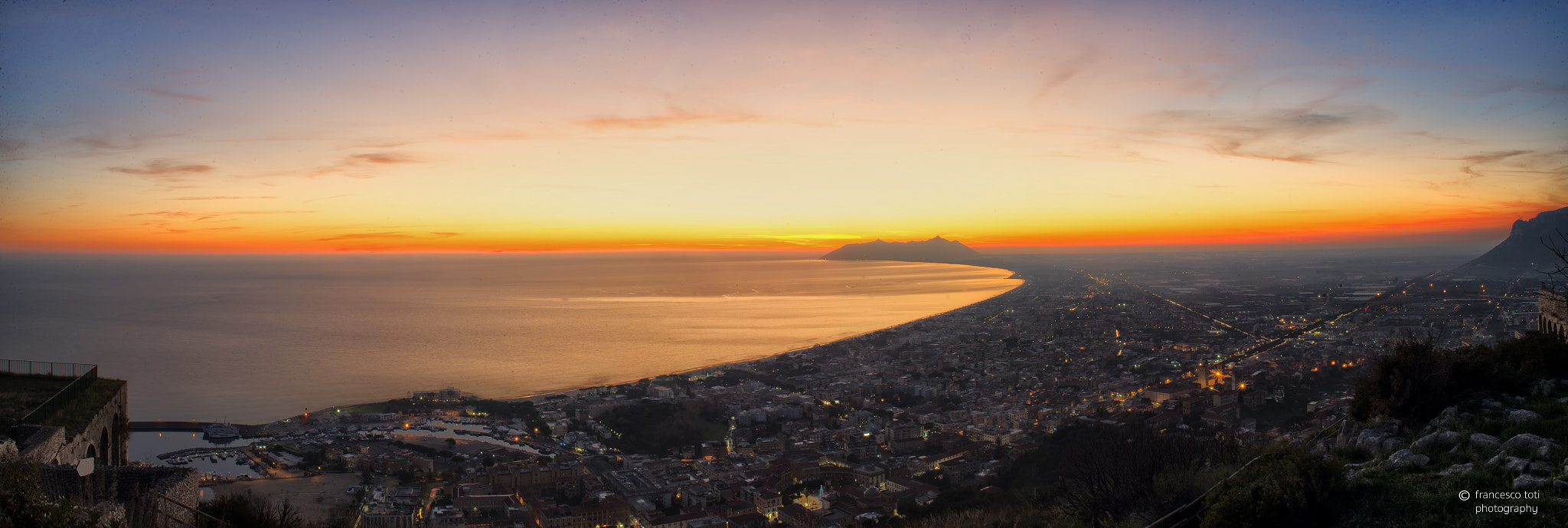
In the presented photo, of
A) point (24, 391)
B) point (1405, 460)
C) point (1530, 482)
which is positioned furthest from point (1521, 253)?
point (24, 391)

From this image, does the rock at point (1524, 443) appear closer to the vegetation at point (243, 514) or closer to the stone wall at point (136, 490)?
the vegetation at point (243, 514)

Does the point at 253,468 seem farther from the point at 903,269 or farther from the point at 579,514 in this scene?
the point at 903,269

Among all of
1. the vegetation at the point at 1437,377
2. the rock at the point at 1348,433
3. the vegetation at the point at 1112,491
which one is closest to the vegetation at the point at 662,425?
the vegetation at the point at 1112,491

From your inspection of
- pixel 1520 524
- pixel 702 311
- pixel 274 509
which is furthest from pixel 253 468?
pixel 702 311

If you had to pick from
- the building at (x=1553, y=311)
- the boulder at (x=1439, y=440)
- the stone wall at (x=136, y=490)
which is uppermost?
the building at (x=1553, y=311)

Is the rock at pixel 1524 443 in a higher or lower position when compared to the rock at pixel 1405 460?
higher

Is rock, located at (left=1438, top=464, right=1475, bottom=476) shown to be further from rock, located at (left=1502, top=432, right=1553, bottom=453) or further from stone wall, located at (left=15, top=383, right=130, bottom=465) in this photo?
stone wall, located at (left=15, top=383, right=130, bottom=465)

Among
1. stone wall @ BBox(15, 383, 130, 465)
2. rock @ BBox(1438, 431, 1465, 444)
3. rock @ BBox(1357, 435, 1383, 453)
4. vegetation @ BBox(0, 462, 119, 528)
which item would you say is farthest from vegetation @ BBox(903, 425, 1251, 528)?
stone wall @ BBox(15, 383, 130, 465)

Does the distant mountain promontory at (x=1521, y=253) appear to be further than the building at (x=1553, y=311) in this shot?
Yes
